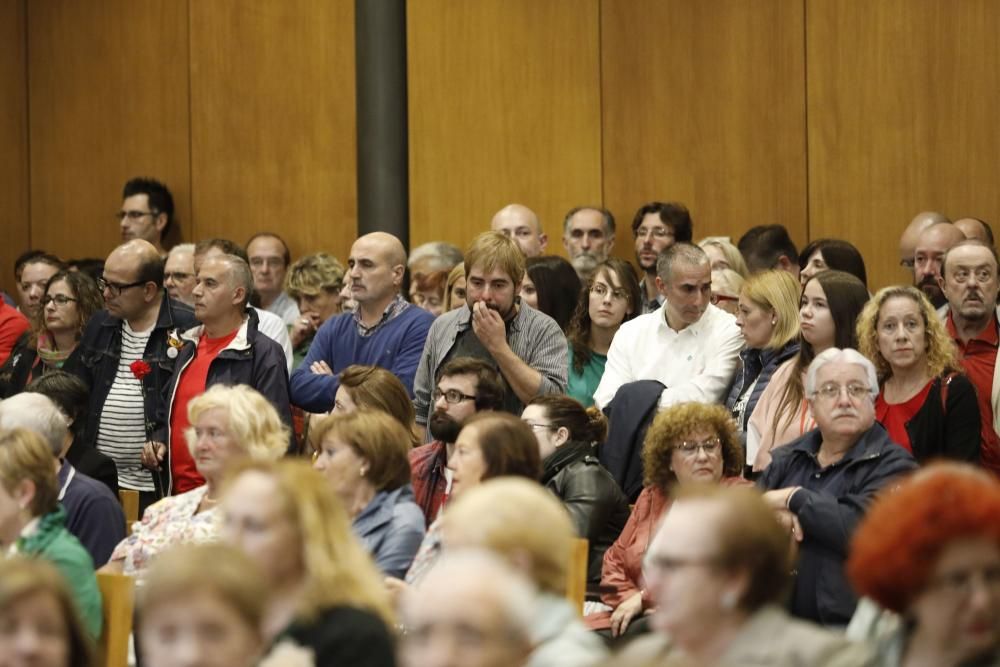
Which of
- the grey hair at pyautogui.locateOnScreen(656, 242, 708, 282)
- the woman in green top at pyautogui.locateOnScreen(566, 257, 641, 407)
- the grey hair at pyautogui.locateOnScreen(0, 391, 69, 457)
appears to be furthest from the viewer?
the woman in green top at pyautogui.locateOnScreen(566, 257, 641, 407)

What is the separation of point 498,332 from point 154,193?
12.8 feet

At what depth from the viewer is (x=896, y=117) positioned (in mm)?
6992

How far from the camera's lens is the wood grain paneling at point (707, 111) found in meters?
7.30

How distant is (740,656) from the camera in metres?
2.42

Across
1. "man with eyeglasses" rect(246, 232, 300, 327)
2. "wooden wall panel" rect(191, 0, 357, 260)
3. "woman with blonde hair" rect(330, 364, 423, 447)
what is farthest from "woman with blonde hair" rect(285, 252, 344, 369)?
"woman with blonde hair" rect(330, 364, 423, 447)

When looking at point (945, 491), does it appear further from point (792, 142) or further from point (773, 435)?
point (792, 142)

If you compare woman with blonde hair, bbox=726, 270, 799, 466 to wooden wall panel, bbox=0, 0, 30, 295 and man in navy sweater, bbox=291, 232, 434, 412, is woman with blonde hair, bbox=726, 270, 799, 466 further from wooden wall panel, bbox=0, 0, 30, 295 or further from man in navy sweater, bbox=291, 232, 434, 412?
wooden wall panel, bbox=0, 0, 30, 295

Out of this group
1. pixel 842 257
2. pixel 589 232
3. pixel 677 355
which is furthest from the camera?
pixel 589 232

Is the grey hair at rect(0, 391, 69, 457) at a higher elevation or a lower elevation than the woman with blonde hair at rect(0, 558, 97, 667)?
higher

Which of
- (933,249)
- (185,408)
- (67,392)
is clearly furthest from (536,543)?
(933,249)

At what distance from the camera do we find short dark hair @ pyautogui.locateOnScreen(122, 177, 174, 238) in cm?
844

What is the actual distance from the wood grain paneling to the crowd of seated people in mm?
245

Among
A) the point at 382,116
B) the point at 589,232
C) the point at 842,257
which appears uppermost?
the point at 382,116

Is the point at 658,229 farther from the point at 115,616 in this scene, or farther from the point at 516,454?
the point at 115,616
